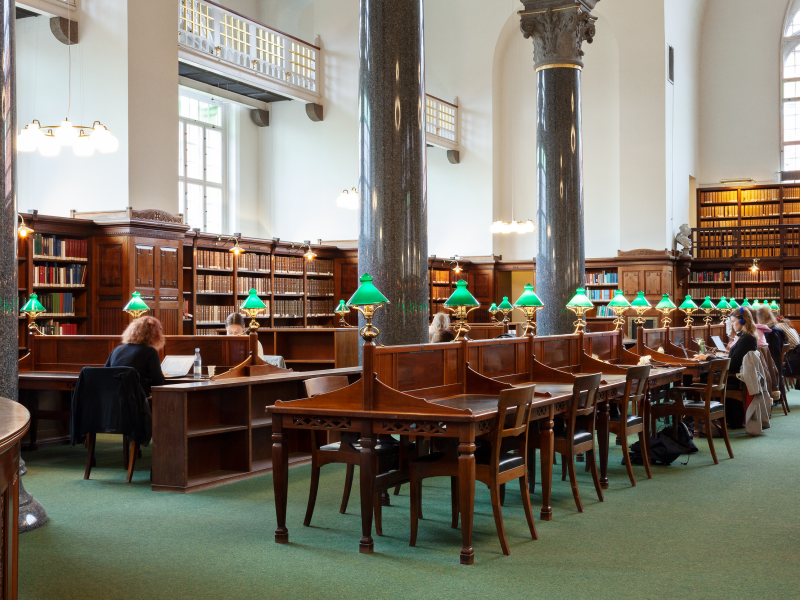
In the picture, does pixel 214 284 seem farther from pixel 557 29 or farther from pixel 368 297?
pixel 368 297

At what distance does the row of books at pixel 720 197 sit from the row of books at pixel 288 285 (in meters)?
9.69

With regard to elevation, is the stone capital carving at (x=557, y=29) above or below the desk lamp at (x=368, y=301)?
above

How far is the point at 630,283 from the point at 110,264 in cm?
1042

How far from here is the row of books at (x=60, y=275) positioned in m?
9.75

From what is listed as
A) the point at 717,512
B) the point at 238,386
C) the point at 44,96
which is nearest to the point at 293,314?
the point at 44,96

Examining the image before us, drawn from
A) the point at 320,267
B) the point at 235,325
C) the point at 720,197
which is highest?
the point at 720,197

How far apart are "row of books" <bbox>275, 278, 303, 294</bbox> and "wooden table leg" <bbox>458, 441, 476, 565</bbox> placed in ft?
32.9

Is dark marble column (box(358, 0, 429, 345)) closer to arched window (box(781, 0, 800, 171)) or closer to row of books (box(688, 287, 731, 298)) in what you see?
row of books (box(688, 287, 731, 298))

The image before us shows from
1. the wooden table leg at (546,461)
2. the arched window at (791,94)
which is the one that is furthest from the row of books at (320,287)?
the arched window at (791,94)

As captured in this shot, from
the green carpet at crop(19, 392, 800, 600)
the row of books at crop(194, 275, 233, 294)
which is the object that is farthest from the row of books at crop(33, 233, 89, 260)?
the green carpet at crop(19, 392, 800, 600)

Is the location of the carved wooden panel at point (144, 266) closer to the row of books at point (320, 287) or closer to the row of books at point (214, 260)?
the row of books at point (214, 260)

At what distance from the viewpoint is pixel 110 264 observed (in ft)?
33.8

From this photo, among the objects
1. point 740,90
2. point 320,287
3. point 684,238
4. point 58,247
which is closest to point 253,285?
point 320,287

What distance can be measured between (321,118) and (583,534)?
12.7 meters
